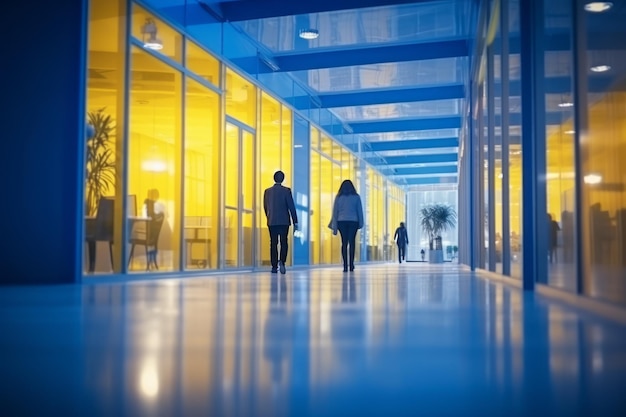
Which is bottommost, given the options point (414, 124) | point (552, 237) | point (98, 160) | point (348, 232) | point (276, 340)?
point (276, 340)

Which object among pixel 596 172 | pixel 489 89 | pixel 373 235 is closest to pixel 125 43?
pixel 489 89

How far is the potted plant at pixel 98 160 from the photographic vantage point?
839 centimetres

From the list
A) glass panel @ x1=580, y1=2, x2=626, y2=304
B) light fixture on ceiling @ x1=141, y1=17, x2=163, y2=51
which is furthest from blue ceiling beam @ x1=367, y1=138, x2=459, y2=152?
glass panel @ x1=580, y1=2, x2=626, y2=304

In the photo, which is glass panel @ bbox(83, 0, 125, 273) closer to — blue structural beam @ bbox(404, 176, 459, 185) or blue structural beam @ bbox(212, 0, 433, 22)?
blue structural beam @ bbox(212, 0, 433, 22)

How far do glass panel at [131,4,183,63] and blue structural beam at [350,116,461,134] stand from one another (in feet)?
40.2

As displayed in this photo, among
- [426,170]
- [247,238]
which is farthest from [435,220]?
[247,238]

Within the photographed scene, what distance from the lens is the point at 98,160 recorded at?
860 cm

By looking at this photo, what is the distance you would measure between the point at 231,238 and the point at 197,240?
1.73 meters

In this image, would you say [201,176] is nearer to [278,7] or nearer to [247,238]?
[247,238]

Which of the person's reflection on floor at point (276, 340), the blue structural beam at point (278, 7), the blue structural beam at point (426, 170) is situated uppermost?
the blue structural beam at point (278, 7)

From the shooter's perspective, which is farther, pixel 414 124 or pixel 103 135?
pixel 414 124

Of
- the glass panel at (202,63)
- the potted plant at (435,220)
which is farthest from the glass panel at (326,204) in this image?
the potted plant at (435,220)

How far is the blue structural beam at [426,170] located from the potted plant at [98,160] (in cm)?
2575

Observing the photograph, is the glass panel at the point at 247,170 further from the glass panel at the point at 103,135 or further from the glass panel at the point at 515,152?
the glass panel at the point at 515,152
